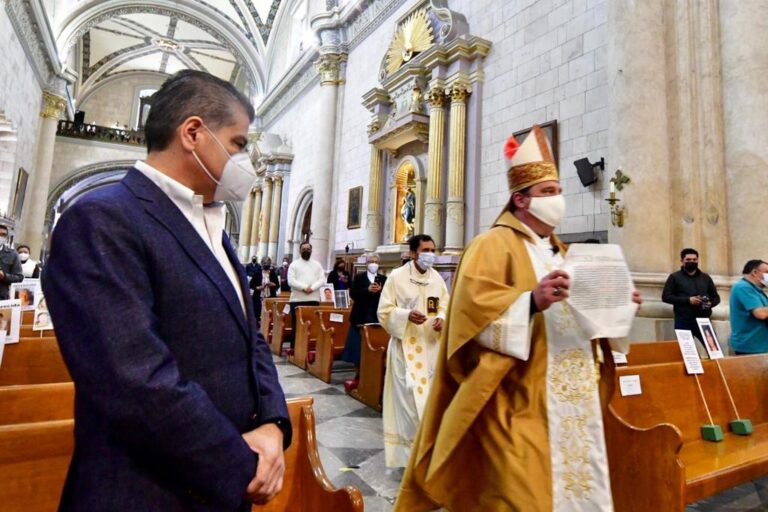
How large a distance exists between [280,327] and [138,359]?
6.68 metres

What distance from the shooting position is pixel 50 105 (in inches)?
593

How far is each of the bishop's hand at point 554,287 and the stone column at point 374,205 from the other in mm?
8125

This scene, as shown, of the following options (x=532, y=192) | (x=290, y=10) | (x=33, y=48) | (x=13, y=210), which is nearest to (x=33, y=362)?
(x=532, y=192)

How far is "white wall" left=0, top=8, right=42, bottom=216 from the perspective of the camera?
1080 cm

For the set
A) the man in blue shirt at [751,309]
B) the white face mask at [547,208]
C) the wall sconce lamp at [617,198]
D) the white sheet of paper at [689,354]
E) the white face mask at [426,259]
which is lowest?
the white sheet of paper at [689,354]

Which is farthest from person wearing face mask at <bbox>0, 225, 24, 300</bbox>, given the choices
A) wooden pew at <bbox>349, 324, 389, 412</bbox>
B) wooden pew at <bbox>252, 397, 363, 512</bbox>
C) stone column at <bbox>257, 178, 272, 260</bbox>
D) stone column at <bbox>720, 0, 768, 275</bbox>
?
stone column at <bbox>257, 178, 272, 260</bbox>

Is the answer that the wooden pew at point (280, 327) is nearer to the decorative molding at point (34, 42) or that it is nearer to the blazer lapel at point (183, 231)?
the blazer lapel at point (183, 231)

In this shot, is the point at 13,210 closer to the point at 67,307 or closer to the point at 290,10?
the point at 290,10

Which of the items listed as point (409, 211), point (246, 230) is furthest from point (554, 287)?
point (246, 230)

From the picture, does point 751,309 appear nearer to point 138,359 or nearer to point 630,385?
point 630,385

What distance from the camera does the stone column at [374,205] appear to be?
9.66 m

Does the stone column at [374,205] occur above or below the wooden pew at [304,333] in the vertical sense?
above

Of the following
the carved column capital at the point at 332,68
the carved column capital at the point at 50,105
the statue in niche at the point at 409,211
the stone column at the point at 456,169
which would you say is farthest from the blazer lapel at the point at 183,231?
the carved column capital at the point at 50,105

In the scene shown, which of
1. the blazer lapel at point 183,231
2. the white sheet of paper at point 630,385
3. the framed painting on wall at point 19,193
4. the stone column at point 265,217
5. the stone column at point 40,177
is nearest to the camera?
the blazer lapel at point 183,231
